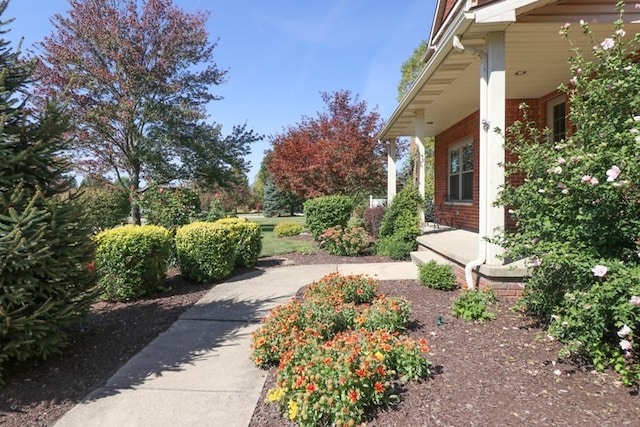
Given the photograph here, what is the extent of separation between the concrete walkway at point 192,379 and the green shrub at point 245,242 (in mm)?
2061

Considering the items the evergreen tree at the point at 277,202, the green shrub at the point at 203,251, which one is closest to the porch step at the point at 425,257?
the green shrub at the point at 203,251

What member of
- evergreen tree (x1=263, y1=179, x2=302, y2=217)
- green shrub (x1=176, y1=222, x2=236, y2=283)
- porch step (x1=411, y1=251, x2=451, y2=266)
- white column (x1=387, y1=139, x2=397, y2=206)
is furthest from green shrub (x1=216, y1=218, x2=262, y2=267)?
evergreen tree (x1=263, y1=179, x2=302, y2=217)

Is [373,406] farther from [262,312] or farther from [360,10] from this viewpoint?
[360,10]

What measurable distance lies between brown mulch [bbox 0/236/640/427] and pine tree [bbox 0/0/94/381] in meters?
0.36

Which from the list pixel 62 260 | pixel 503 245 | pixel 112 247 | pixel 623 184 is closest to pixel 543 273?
pixel 503 245

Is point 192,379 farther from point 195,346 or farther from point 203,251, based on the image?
point 203,251

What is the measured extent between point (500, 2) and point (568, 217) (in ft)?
8.79

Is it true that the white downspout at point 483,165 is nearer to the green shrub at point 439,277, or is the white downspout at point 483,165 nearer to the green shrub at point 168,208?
the green shrub at point 439,277

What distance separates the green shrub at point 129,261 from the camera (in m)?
5.24

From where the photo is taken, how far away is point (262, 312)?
4.79 metres

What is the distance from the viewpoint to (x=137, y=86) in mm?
15320

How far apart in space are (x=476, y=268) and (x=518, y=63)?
3.43m

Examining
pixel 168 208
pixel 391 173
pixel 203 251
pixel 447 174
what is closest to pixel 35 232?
pixel 203 251

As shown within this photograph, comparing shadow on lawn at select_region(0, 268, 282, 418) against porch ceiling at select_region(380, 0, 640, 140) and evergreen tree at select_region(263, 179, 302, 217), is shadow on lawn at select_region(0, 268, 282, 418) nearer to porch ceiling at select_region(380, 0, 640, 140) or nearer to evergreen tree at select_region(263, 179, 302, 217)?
porch ceiling at select_region(380, 0, 640, 140)
